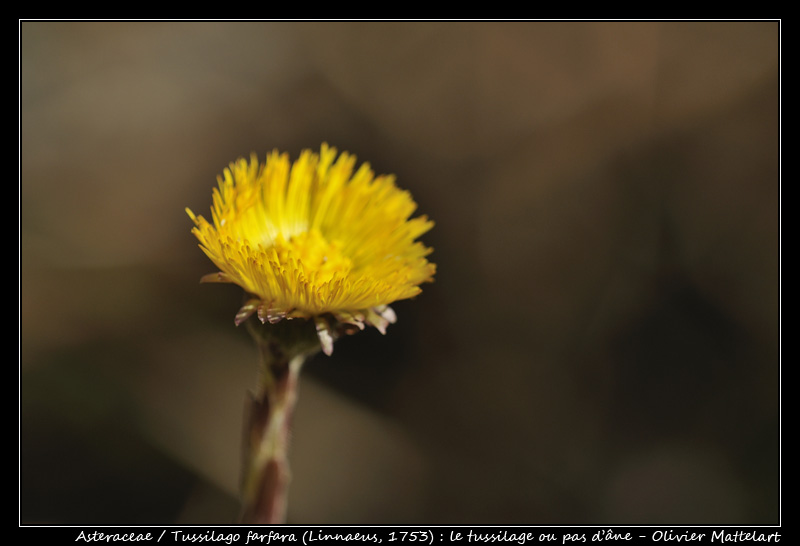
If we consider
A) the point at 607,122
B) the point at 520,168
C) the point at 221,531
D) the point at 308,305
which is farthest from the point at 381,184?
the point at 607,122

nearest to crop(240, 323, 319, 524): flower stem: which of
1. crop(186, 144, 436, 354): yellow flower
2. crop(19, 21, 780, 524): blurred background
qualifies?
crop(186, 144, 436, 354): yellow flower

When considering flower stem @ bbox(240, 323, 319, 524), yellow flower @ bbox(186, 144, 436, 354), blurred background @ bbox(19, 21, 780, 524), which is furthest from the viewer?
blurred background @ bbox(19, 21, 780, 524)

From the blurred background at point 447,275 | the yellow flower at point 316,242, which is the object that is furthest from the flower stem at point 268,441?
the blurred background at point 447,275

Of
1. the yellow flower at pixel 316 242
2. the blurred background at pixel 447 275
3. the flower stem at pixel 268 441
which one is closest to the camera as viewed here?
the yellow flower at pixel 316 242

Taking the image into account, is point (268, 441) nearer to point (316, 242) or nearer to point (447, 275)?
point (316, 242)

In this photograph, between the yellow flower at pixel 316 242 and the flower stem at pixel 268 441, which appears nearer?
the yellow flower at pixel 316 242

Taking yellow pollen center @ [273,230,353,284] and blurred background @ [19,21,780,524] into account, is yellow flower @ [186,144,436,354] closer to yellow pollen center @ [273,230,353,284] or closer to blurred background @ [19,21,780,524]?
yellow pollen center @ [273,230,353,284]

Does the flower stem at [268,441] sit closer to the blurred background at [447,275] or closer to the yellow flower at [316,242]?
the yellow flower at [316,242]

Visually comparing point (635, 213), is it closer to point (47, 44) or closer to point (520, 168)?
point (520, 168)
